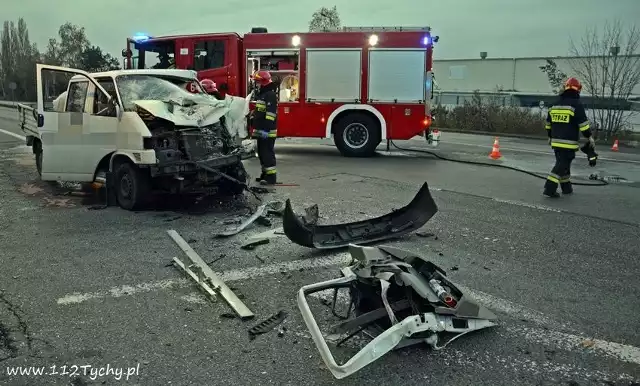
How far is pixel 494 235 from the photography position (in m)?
5.91

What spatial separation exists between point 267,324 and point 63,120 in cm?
547

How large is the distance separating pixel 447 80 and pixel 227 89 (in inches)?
1168

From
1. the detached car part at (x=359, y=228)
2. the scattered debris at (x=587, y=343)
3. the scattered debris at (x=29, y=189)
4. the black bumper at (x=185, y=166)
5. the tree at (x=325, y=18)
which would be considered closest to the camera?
the scattered debris at (x=587, y=343)

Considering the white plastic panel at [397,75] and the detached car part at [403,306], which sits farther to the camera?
the white plastic panel at [397,75]

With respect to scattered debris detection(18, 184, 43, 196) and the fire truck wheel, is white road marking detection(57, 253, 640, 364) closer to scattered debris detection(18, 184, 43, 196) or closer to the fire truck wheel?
scattered debris detection(18, 184, 43, 196)

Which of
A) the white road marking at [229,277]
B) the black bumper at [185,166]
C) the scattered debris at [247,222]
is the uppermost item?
the black bumper at [185,166]

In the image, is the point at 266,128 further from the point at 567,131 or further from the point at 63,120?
the point at 567,131

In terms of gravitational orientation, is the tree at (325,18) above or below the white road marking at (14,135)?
above

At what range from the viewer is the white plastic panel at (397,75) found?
41.0 feet

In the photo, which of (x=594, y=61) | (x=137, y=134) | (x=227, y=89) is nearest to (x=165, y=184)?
(x=137, y=134)

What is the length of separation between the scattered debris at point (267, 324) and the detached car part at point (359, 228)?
1.38 m

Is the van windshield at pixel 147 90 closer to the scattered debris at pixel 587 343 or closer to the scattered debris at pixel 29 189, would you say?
the scattered debris at pixel 29 189

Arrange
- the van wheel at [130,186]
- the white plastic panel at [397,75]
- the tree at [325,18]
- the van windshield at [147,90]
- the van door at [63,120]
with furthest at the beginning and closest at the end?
the tree at [325,18]
the white plastic panel at [397,75]
the van door at [63,120]
the van windshield at [147,90]
the van wheel at [130,186]

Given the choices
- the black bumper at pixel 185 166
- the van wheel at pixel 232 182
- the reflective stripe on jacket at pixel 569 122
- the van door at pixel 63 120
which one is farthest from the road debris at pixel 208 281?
the reflective stripe on jacket at pixel 569 122
